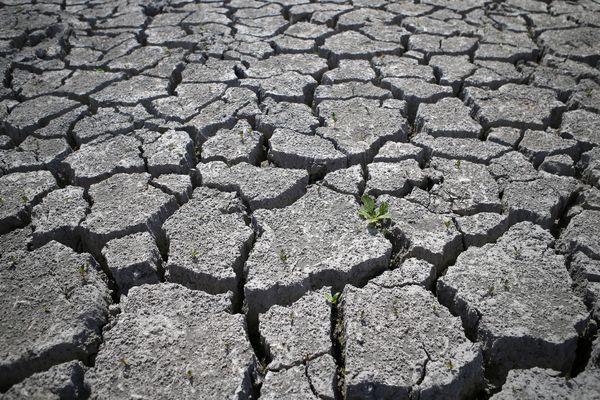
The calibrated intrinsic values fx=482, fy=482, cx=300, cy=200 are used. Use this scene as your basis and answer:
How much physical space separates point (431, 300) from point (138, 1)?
4.14 metres

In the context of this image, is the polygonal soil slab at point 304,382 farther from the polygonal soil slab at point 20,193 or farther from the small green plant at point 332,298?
the polygonal soil slab at point 20,193

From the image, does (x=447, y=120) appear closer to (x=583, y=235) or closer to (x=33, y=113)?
(x=583, y=235)

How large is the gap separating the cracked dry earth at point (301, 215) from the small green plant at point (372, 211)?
0.14ft

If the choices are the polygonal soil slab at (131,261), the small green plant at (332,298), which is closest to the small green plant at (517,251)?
the small green plant at (332,298)

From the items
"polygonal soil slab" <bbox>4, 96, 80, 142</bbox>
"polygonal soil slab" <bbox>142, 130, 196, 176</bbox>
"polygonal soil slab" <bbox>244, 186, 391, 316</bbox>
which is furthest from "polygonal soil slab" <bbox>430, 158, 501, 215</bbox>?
"polygonal soil slab" <bbox>4, 96, 80, 142</bbox>

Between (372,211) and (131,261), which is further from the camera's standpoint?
(372,211)

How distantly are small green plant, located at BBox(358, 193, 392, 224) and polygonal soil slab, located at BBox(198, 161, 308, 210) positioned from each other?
36cm

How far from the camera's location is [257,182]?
2408 mm

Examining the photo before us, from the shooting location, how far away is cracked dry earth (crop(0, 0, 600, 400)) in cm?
166

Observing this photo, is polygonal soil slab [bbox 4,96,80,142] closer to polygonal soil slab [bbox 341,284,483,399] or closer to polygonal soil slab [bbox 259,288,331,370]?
polygonal soil slab [bbox 259,288,331,370]

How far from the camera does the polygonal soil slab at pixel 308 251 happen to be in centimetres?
190

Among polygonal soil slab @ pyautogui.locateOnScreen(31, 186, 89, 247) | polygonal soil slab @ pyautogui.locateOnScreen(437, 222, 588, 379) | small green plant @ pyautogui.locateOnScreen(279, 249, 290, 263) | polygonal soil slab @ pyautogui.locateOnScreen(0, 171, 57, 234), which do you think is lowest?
polygonal soil slab @ pyautogui.locateOnScreen(0, 171, 57, 234)

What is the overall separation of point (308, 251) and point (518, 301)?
2.75 feet

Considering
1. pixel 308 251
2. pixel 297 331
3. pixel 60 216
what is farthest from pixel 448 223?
pixel 60 216
